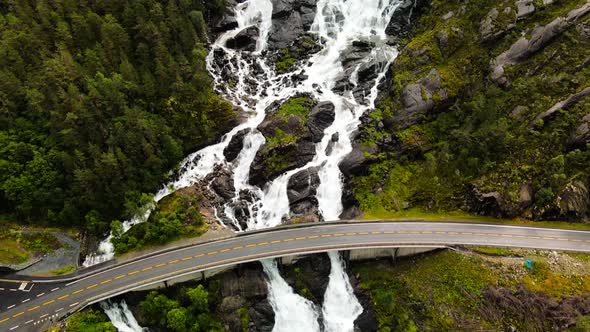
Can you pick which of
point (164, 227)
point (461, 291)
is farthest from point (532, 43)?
point (164, 227)

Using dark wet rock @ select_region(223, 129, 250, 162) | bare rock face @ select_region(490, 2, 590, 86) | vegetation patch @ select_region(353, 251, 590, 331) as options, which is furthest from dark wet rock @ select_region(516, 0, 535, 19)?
dark wet rock @ select_region(223, 129, 250, 162)

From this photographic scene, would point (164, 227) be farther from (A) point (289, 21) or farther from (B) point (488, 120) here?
(B) point (488, 120)

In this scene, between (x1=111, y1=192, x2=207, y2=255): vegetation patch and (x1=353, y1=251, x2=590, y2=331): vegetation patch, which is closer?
(x1=353, y1=251, x2=590, y2=331): vegetation patch

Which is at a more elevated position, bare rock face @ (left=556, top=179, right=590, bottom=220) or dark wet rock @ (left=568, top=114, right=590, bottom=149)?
dark wet rock @ (left=568, top=114, right=590, bottom=149)

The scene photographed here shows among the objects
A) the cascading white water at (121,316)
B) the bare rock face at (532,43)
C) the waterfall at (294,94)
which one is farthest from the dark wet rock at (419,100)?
the cascading white water at (121,316)

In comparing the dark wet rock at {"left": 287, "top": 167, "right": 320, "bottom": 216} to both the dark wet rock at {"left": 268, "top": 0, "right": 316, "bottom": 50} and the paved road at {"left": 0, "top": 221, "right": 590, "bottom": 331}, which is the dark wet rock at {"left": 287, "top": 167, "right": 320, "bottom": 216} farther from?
the dark wet rock at {"left": 268, "top": 0, "right": 316, "bottom": 50}

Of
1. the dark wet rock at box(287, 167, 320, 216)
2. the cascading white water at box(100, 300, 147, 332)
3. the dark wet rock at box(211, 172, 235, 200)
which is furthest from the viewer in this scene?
the dark wet rock at box(211, 172, 235, 200)
